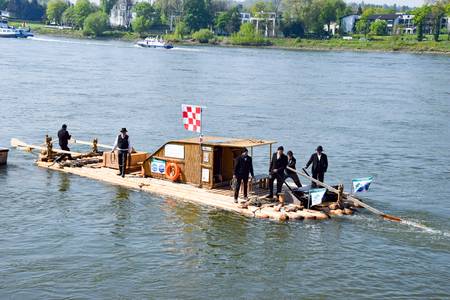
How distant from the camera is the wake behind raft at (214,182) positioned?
67.1 feet

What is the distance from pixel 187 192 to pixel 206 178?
2.51ft

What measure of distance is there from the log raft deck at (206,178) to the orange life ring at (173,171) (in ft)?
0.34

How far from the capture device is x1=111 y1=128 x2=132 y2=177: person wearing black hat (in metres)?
23.6

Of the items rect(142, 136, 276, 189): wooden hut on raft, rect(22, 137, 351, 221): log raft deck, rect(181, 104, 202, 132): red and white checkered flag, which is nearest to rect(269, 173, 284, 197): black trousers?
rect(22, 137, 351, 221): log raft deck

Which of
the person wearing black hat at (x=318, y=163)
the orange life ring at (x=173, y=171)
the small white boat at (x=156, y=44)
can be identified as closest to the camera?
the person wearing black hat at (x=318, y=163)

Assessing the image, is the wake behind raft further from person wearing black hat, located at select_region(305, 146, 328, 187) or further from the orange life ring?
person wearing black hat, located at select_region(305, 146, 328, 187)

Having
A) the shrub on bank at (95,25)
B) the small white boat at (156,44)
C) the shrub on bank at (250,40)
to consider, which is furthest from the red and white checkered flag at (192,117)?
the shrub on bank at (95,25)

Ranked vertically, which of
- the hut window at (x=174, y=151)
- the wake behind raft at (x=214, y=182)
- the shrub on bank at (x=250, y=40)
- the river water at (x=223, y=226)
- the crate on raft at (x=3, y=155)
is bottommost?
the river water at (x=223, y=226)

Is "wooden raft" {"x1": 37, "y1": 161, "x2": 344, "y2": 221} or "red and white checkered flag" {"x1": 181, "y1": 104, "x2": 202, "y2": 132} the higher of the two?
"red and white checkered flag" {"x1": 181, "y1": 104, "x2": 202, "y2": 132}

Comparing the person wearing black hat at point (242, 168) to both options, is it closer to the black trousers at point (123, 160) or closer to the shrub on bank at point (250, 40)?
the black trousers at point (123, 160)

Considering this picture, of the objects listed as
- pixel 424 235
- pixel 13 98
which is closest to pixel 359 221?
pixel 424 235

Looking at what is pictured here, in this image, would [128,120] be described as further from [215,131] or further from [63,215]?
[63,215]

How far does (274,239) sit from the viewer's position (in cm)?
1875

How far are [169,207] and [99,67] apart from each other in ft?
202
